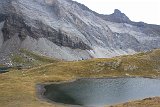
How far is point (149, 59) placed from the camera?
19125cm

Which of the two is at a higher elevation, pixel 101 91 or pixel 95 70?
pixel 101 91

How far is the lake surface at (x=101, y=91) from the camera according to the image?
10150 centimetres

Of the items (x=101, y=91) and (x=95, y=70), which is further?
(x=95, y=70)

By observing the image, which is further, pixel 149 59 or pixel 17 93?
pixel 149 59

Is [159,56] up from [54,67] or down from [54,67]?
up

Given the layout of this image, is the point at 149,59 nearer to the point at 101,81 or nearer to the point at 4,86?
the point at 101,81

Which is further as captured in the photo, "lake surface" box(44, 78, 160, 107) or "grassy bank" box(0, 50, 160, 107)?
"grassy bank" box(0, 50, 160, 107)

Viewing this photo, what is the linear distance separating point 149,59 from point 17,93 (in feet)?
355

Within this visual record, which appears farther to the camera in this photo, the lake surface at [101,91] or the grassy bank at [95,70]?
the grassy bank at [95,70]

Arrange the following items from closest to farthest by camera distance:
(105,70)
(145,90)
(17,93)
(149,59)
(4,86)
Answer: (17,93) → (4,86) → (145,90) → (105,70) → (149,59)

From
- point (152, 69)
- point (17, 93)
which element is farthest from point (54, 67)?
point (17, 93)

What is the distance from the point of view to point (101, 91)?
123188mm

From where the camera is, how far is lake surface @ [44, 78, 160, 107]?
102 metres

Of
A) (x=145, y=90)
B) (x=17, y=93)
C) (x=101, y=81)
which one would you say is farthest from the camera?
(x=101, y=81)
